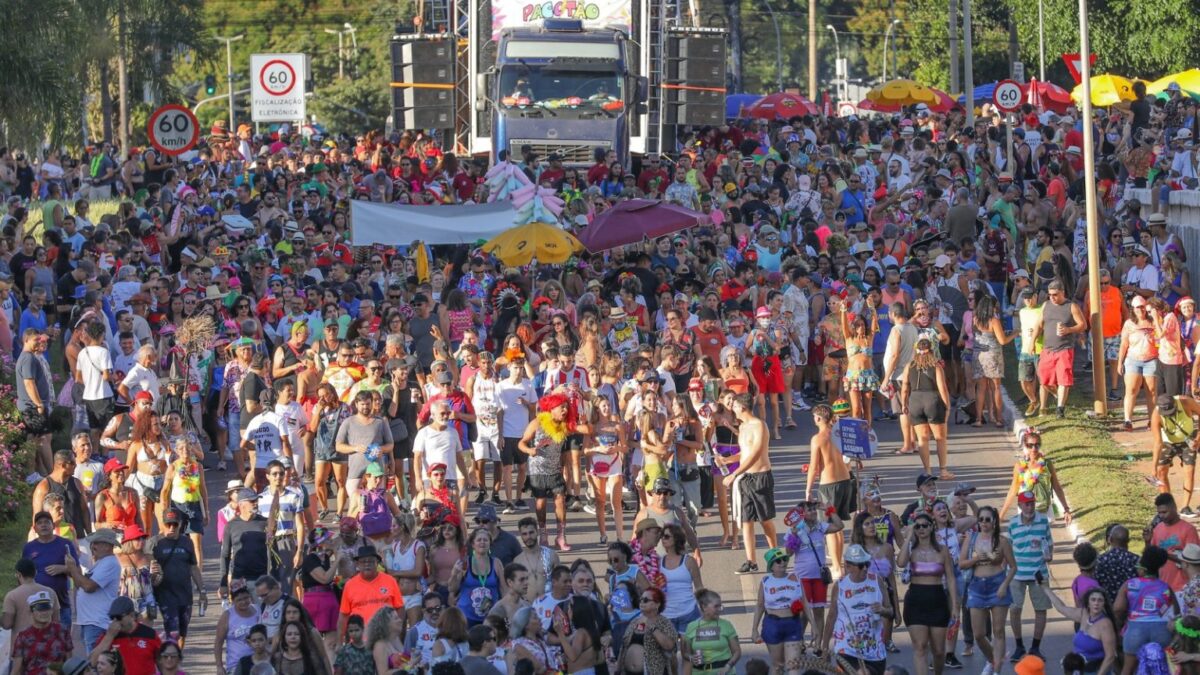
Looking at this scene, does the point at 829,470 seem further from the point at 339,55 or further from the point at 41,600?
the point at 339,55

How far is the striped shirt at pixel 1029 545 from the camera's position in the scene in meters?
16.0

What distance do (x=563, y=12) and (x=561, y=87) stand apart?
1398 mm

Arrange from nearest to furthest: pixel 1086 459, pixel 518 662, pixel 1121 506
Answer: pixel 518 662
pixel 1121 506
pixel 1086 459

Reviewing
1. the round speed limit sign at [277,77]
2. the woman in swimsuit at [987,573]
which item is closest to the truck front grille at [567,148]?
the woman in swimsuit at [987,573]

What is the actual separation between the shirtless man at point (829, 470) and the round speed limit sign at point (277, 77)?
38.1 m

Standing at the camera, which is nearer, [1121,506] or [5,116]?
[1121,506]

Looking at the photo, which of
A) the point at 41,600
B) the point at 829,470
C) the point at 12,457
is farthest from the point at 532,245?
the point at 41,600

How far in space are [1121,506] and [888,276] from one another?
483cm

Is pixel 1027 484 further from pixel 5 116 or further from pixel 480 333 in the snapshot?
pixel 5 116

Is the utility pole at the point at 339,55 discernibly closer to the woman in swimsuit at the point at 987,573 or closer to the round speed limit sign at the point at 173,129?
the round speed limit sign at the point at 173,129

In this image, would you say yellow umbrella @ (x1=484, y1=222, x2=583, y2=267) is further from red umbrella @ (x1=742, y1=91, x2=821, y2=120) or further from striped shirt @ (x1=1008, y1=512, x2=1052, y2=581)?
red umbrella @ (x1=742, y1=91, x2=821, y2=120)

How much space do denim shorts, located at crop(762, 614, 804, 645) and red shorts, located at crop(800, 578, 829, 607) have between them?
1015 mm

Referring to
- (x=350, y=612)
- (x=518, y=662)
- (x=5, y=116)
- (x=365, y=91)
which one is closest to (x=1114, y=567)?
(x=518, y=662)

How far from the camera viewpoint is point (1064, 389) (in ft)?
77.8
